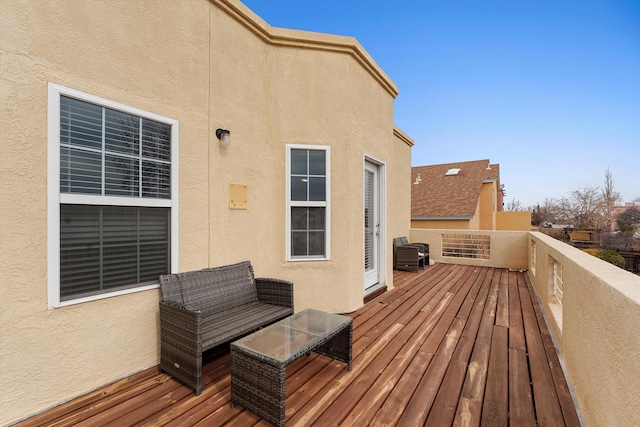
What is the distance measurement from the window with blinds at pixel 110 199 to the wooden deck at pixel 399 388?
40.7 inches

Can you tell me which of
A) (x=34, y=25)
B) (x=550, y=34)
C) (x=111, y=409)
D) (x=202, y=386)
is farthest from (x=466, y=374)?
(x=550, y=34)

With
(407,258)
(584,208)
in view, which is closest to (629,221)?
(584,208)

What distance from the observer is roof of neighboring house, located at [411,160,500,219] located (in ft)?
44.8

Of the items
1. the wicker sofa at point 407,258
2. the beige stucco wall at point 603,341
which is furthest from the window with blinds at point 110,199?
the wicker sofa at point 407,258

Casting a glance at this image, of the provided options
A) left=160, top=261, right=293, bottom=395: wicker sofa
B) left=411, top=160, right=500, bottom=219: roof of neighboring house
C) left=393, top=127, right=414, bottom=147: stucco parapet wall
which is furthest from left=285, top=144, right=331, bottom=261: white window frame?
left=411, top=160, right=500, bottom=219: roof of neighboring house

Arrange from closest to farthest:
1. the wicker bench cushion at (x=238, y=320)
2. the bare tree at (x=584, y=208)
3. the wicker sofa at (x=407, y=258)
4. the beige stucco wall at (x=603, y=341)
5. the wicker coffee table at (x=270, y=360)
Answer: the beige stucco wall at (x=603, y=341)
the wicker coffee table at (x=270, y=360)
the wicker bench cushion at (x=238, y=320)
the wicker sofa at (x=407, y=258)
the bare tree at (x=584, y=208)

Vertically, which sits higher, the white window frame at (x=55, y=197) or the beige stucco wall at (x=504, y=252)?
the white window frame at (x=55, y=197)

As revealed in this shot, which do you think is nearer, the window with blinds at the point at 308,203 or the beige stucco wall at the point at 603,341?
the beige stucco wall at the point at 603,341

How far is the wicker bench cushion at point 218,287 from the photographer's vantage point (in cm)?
286

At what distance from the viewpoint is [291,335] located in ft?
7.77

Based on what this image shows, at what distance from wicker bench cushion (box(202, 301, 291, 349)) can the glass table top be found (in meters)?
0.28

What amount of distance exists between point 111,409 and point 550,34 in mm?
13295

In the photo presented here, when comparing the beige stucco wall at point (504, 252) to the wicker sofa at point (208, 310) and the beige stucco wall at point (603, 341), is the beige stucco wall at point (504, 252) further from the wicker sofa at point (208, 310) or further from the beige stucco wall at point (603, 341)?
the wicker sofa at point (208, 310)

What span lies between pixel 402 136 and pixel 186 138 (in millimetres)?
7239
